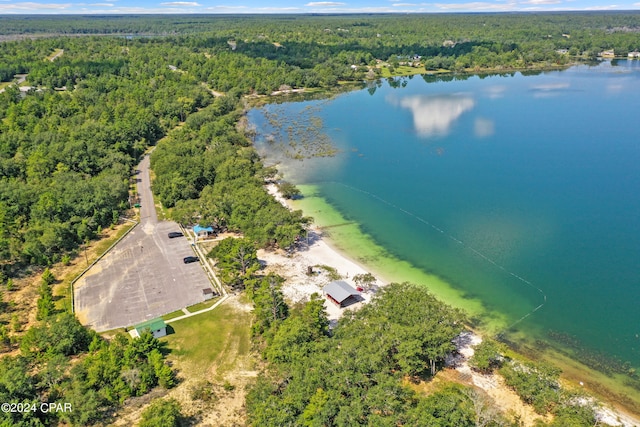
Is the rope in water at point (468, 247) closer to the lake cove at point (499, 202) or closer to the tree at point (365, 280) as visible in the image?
the lake cove at point (499, 202)

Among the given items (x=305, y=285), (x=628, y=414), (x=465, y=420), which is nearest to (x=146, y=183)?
(x=305, y=285)

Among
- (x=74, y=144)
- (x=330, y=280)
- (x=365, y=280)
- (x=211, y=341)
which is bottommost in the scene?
(x=211, y=341)

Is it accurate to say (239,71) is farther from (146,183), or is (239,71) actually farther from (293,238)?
(293,238)

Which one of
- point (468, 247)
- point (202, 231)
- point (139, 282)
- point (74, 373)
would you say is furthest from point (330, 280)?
point (74, 373)

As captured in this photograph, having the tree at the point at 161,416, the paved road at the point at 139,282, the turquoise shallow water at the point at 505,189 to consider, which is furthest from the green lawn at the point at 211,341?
the turquoise shallow water at the point at 505,189

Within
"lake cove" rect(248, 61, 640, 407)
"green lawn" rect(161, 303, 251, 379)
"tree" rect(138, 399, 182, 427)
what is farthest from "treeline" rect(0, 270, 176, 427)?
"lake cove" rect(248, 61, 640, 407)

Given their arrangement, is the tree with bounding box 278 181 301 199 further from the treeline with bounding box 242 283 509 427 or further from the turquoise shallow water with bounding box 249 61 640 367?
the treeline with bounding box 242 283 509 427

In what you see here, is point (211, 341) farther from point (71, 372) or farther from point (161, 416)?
point (71, 372)

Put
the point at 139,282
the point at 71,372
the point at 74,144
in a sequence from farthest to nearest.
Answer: the point at 74,144 < the point at 139,282 < the point at 71,372
